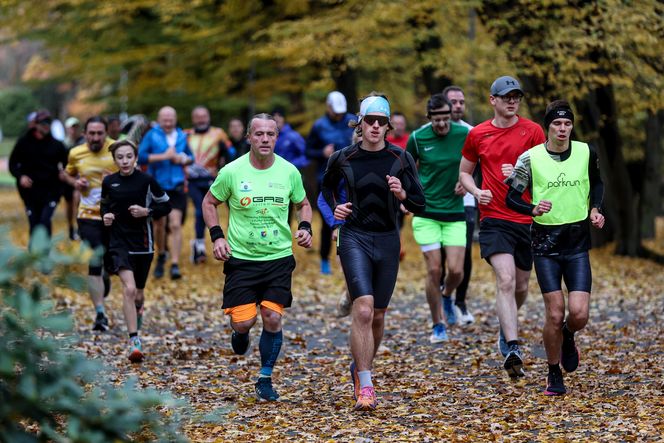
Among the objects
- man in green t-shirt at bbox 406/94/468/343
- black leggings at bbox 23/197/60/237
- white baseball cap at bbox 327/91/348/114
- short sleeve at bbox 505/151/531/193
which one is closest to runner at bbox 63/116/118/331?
man in green t-shirt at bbox 406/94/468/343

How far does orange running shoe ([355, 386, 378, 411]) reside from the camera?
8562 mm

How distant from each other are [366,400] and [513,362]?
1565 mm

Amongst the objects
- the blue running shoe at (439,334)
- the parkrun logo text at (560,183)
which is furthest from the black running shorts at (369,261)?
the blue running shoe at (439,334)

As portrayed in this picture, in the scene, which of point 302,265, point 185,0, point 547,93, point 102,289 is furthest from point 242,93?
point 102,289

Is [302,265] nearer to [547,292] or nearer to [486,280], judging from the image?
[486,280]

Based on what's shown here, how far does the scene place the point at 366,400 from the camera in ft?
28.1

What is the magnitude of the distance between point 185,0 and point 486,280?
11.0m

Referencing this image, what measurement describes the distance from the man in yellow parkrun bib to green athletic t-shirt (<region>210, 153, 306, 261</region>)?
173cm

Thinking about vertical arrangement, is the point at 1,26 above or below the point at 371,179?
above

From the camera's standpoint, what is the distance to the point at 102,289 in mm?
13055

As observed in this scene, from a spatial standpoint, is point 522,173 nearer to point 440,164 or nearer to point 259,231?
point 259,231

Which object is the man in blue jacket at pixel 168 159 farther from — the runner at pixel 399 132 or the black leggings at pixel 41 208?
the runner at pixel 399 132

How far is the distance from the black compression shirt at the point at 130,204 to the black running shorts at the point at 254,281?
102 inches

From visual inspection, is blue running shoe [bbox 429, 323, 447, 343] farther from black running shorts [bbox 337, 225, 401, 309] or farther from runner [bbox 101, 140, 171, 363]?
black running shorts [bbox 337, 225, 401, 309]
